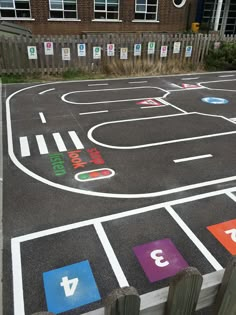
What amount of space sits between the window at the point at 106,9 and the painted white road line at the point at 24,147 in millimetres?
16813

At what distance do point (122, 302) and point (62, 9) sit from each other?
21.9 meters

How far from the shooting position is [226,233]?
4324 mm

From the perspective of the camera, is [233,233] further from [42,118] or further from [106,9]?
[106,9]

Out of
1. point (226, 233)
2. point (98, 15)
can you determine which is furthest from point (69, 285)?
point (98, 15)

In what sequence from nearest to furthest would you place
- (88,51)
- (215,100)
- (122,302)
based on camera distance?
(122,302) → (215,100) → (88,51)

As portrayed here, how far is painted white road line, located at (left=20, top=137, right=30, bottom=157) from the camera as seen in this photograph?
261 inches

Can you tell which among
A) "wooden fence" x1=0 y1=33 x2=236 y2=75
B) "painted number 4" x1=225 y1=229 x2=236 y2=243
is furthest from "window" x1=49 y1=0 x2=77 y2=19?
"painted number 4" x1=225 y1=229 x2=236 y2=243

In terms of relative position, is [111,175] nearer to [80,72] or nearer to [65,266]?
[65,266]

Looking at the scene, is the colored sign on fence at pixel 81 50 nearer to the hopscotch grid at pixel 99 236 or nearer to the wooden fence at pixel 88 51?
the wooden fence at pixel 88 51

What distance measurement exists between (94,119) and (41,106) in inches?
94.3

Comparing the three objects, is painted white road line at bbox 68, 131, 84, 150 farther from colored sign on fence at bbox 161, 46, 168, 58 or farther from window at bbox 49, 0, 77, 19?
window at bbox 49, 0, 77, 19

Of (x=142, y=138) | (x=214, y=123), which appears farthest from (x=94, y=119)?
(x=214, y=123)

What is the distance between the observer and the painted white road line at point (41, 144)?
674 centimetres

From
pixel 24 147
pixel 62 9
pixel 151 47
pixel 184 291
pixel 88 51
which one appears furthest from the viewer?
pixel 62 9
